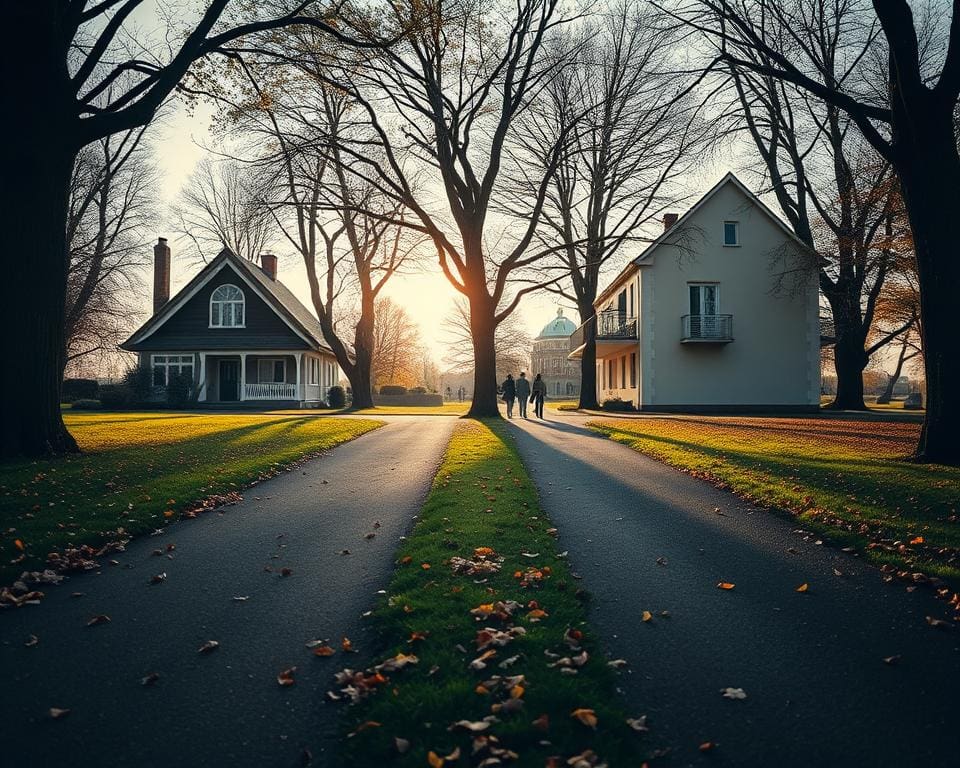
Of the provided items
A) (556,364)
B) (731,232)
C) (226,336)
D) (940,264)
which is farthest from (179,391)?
(556,364)

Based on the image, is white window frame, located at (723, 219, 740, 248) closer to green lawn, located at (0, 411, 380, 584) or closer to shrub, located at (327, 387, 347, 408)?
green lawn, located at (0, 411, 380, 584)

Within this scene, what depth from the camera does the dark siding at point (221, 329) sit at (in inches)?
1336

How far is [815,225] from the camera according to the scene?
31.1 metres

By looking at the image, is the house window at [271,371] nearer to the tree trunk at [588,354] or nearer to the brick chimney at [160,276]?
the brick chimney at [160,276]

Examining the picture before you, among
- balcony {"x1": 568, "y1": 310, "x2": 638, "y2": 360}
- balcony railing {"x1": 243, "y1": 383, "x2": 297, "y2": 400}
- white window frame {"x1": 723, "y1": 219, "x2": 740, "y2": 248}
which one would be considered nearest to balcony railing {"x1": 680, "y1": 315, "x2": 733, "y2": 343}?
balcony {"x1": 568, "y1": 310, "x2": 638, "y2": 360}

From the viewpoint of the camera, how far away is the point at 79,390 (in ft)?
124

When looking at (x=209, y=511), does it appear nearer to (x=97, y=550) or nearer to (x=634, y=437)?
(x=97, y=550)

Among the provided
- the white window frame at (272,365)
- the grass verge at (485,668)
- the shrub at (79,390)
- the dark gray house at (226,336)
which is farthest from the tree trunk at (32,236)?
the shrub at (79,390)

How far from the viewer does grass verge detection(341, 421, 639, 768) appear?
2711mm

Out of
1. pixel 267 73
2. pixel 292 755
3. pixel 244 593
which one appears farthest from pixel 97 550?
pixel 267 73

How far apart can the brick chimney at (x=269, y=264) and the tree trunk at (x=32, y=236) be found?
3147 centimetres

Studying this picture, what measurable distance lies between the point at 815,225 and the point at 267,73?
27803mm

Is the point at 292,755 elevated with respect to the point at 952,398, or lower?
lower

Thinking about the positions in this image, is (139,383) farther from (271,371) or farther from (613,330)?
(613,330)
